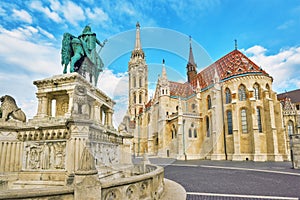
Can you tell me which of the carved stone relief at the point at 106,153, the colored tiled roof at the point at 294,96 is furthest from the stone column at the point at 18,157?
the colored tiled roof at the point at 294,96

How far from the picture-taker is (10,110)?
6711 millimetres

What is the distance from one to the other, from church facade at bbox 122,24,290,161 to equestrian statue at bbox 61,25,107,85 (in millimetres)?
14140

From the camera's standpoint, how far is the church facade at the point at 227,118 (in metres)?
28.6

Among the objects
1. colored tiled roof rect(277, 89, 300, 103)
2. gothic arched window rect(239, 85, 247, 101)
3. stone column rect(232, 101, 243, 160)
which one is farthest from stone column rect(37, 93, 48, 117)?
colored tiled roof rect(277, 89, 300, 103)

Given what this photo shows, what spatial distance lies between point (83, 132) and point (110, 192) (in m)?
2.21

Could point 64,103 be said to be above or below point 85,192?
above

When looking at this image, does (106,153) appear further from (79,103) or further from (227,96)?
(227,96)

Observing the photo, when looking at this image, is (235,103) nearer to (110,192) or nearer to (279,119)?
(279,119)

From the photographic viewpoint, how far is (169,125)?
39.9 meters

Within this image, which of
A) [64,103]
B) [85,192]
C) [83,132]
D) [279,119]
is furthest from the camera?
[279,119]

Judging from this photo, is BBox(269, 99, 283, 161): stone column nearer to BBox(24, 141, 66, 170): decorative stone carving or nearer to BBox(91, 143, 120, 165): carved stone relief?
BBox(91, 143, 120, 165): carved stone relief

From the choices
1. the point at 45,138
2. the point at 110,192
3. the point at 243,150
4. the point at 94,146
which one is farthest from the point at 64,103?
the point at 243,150

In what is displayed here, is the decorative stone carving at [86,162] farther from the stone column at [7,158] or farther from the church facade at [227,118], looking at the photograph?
the church facade at [227,118]

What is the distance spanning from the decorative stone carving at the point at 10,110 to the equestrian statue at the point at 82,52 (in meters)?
2.31
